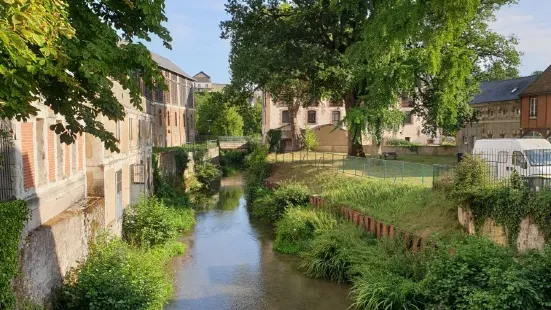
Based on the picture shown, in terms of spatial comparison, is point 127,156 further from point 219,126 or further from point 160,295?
point 219,126

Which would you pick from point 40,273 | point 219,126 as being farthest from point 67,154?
point 219,126

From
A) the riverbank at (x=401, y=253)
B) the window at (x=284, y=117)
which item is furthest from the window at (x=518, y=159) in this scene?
A: the window at (x=284, y=117)

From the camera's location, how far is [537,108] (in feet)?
106

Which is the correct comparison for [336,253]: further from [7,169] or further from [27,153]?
[7,169]

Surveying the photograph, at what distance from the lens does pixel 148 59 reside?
770 cm

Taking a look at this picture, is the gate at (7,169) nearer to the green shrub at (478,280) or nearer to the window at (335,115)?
the green shrub at (478,280)

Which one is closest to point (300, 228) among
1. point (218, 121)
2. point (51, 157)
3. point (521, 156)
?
point (521, 156)

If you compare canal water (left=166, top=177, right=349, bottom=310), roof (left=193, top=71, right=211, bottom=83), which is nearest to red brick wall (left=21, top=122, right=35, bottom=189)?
canal water (left=166, top=177, right=349, bottom=310)

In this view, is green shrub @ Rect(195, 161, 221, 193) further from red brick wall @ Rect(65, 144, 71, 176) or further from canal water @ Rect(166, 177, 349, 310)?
red brick wall @ Rect(65, 144, 71, 176)

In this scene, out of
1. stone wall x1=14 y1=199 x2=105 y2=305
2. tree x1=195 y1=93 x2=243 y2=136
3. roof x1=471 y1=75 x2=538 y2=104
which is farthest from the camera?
tree x1=195 y1=93 x2=243 y2=136

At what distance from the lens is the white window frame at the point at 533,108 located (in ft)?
107

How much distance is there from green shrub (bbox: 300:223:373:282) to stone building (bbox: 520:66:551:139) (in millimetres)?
20113

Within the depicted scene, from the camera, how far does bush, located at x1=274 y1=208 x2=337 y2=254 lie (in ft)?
65.1

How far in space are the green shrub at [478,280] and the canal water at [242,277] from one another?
3.83m
